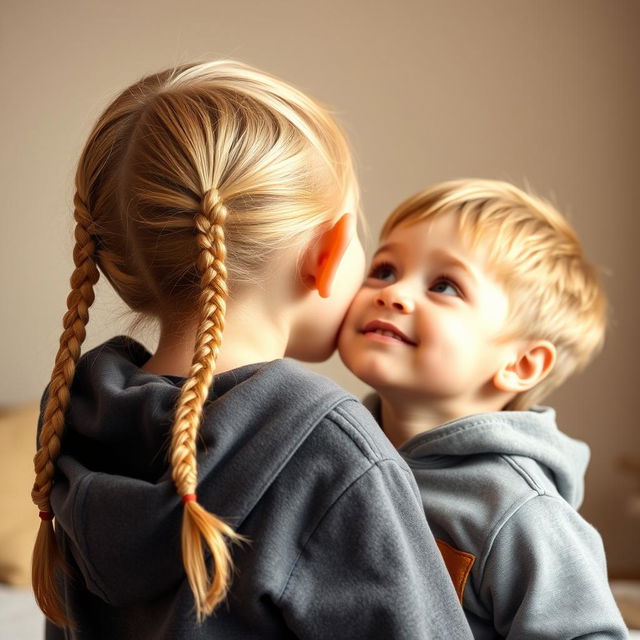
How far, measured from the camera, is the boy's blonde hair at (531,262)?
126 cm

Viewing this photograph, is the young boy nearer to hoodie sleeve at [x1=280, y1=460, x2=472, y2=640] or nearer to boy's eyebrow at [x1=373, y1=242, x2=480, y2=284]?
boy's eyebrow at [x1=373, y1=242, x2=480, y2=284]

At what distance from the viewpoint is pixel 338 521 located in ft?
2.67

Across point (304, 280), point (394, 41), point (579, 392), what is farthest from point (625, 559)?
point (304, 280)

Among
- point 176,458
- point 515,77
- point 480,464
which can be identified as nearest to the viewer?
point 176,458

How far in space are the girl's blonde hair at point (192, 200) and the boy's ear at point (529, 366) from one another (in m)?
0.41

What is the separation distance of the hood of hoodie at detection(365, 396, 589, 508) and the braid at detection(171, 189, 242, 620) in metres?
0.44

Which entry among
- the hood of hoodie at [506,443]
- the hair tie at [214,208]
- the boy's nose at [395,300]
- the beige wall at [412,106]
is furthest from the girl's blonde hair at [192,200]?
the beige wall at [412,106]

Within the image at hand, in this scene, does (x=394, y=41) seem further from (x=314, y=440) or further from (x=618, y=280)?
(x=314, y=440)

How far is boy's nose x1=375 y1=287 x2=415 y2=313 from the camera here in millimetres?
1213

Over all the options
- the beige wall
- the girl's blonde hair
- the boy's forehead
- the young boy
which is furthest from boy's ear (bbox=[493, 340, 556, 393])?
the beige wall

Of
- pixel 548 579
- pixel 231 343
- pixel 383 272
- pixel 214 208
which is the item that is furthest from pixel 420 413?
pixel 214 208

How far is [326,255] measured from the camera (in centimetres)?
98

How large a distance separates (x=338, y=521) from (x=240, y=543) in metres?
0.09

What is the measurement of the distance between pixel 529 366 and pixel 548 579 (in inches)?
14.0
